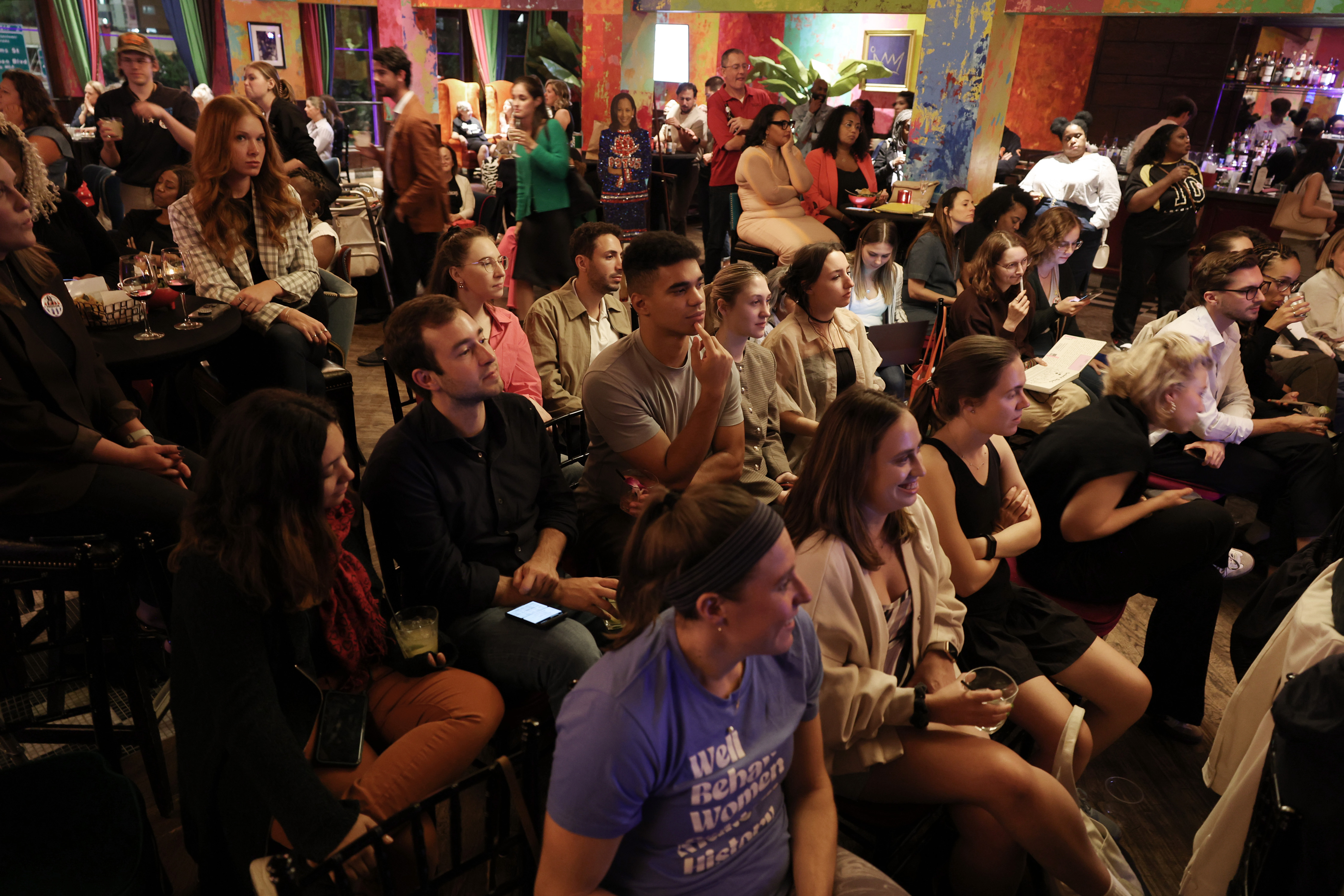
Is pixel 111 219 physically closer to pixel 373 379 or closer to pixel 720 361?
pixel 373 379

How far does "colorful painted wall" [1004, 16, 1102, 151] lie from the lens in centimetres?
977

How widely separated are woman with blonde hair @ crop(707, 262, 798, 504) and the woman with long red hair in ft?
5.21

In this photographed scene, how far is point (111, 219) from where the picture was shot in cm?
644

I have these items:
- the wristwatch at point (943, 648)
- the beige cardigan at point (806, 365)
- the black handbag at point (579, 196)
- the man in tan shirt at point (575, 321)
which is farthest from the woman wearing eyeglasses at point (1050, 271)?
the wristwatch at point (943, 648)

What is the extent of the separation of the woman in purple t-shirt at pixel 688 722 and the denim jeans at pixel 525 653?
476 mm

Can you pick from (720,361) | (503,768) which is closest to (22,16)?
(720,361)

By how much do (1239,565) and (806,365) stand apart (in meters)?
1.95

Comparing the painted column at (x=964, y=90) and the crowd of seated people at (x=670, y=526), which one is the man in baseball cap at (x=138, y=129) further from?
the painted column at (x=964, y=90)

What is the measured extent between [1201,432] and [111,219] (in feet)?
23.4

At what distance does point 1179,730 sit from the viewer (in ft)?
8.36

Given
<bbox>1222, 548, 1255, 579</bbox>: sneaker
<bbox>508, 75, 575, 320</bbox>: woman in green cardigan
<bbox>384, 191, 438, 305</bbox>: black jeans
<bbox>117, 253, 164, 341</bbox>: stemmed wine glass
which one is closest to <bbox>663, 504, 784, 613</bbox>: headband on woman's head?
<bbox>117, 253, 164, 341</bbox>: stemmed wine glass

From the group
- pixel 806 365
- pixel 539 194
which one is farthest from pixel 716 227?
pixel 806 365

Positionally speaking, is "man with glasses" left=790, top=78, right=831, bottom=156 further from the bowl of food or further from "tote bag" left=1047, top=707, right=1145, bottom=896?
"tote bag" left=1047, top=707, right=1145, bottom=896

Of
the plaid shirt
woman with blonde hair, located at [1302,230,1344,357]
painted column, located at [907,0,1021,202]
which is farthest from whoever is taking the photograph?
painted column, located at [907,0,1021,202]
